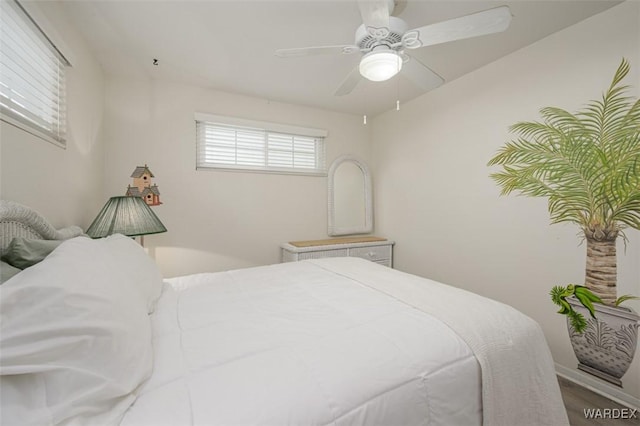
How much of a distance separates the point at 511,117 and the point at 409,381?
2.23 metres

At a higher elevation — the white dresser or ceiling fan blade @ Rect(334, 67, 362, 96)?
ceiling fan blade @ Rect(334, 67, 362, 96)

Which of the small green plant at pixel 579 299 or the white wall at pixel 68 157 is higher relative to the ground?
the white wall at pixel 68 157

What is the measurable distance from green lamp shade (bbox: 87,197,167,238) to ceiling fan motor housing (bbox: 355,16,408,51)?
1828 millimetres

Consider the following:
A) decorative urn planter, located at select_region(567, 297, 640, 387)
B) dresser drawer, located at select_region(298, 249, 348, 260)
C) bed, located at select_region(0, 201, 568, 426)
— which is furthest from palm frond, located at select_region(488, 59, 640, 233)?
dresser drawer, located at select_region(298, 249, 348, 260)

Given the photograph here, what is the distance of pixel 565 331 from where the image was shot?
5.96 feet

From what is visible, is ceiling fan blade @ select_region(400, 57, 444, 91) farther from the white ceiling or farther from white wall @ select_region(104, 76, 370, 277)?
white wall @ select_region(104, 76, 370, 277)

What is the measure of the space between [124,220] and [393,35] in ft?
6.82

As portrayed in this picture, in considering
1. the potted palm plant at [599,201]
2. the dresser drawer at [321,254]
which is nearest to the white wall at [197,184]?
the dresser drawer at [321,254]

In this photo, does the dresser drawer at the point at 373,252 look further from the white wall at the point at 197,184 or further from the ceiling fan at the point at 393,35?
the ceiling fan at the point at 393,35

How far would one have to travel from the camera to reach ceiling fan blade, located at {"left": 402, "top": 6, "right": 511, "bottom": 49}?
3.79 feet

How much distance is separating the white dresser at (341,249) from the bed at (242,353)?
1.42 metres

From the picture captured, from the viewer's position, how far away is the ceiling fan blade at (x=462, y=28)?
115 centimetres

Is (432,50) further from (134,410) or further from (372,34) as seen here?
(134,410)

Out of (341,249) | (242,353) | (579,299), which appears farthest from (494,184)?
(242,353)
